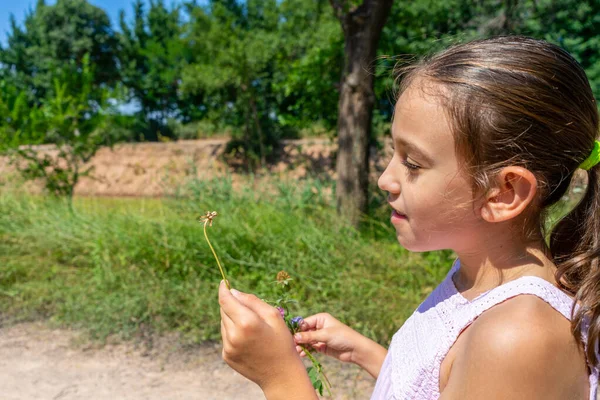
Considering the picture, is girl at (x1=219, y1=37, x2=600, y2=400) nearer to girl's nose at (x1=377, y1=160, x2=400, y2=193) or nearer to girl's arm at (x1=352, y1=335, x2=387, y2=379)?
girl's nose at (x1=377, y1=160, x2=400, y2=193)

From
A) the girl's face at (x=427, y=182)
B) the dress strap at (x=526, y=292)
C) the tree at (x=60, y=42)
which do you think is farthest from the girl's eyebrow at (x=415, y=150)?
the tree at (x=60, y=42)

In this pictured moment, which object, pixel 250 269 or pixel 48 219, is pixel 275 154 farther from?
pixel 250 269

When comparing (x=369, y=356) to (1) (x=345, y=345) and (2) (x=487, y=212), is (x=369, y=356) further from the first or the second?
(2) (x=487, y=212)

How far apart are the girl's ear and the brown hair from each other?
18mm

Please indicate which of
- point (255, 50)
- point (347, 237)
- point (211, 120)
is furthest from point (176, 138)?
point (347, 237)

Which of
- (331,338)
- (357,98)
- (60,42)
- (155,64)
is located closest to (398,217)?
(331,338)

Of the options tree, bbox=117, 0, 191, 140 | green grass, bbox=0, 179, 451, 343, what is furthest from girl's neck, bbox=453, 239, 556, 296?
tree, bbox=117, 0, 191, 140

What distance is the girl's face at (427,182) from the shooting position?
1041 millimetres

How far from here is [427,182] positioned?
1065mm

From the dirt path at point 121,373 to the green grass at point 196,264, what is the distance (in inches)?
8.0

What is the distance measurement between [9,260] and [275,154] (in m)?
12.4

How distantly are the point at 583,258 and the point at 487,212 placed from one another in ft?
0.71

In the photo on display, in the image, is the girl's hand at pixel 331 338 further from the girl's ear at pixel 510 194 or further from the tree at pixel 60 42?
the tree at pixel 60 42

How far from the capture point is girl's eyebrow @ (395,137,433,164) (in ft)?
3.45
